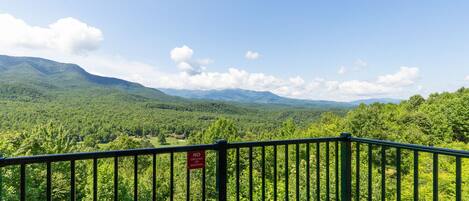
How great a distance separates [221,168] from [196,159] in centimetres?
21

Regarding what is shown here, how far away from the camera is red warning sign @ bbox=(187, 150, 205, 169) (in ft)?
5.75

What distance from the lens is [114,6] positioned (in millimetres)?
10102

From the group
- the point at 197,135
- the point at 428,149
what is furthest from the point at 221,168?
the point at 197,135

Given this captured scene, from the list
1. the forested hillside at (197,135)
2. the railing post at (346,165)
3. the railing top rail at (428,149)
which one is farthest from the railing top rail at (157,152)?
the forested hillside at (197,135)

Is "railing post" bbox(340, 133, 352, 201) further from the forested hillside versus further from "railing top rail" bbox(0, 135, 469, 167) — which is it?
the forested hillside

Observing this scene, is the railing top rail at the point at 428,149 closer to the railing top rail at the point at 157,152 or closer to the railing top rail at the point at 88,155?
the railing top rail at the point at 157,152

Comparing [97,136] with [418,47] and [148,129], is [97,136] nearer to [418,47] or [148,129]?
[148,129]

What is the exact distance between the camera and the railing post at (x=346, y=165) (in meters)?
2.33

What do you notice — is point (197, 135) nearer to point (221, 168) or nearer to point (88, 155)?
point (221, 168)

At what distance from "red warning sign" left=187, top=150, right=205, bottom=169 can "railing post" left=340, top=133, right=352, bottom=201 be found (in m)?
1.26

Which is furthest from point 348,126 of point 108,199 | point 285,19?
point 108,199

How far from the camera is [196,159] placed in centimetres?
178

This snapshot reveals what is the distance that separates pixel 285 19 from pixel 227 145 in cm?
1325

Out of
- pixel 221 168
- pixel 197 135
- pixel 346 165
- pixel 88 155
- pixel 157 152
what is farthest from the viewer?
pixel 197 135
